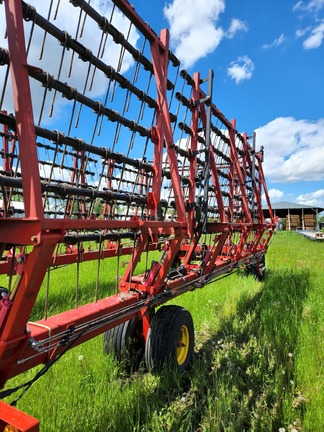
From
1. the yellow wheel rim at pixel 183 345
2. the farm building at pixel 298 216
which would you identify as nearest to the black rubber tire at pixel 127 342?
the yellow wheel rim at pixel 183 345

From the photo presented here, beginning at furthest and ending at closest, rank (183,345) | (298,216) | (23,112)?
(298,216) < (183,345) < (23,112)

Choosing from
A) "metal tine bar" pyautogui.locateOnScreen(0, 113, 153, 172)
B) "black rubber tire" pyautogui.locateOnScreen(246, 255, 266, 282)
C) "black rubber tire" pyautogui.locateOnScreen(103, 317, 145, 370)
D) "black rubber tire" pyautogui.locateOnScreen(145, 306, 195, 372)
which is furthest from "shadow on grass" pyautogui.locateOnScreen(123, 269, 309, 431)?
"black rubber tire" pyautogui.locateOnScreen(246, 255, 266, 282)

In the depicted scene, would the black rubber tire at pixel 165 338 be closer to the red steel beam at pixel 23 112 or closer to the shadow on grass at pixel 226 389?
the shadow on grass at pixel 226 389

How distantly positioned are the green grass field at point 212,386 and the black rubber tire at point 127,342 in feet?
0.38

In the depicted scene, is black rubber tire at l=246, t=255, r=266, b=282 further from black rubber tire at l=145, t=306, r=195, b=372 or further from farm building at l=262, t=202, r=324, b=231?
farm building at l=262, t=202, r=324, b=231

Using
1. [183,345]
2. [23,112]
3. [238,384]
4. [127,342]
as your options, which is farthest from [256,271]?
[23,112]

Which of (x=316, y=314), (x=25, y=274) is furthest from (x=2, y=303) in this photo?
(x=316, y=314)

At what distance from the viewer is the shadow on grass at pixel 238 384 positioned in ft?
8.51

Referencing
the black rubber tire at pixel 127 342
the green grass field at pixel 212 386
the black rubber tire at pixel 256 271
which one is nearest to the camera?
the green grass field at pixel 212 386

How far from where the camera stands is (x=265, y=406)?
2801mm

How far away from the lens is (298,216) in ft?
152

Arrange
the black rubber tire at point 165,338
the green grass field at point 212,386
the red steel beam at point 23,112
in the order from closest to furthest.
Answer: the red steel beam at point 23,112, the green grass field at point 212,386, the black rubber tire at point 165,338

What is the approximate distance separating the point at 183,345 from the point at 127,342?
62 centimetres

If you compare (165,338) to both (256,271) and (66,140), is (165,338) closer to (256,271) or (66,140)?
(66,140)
